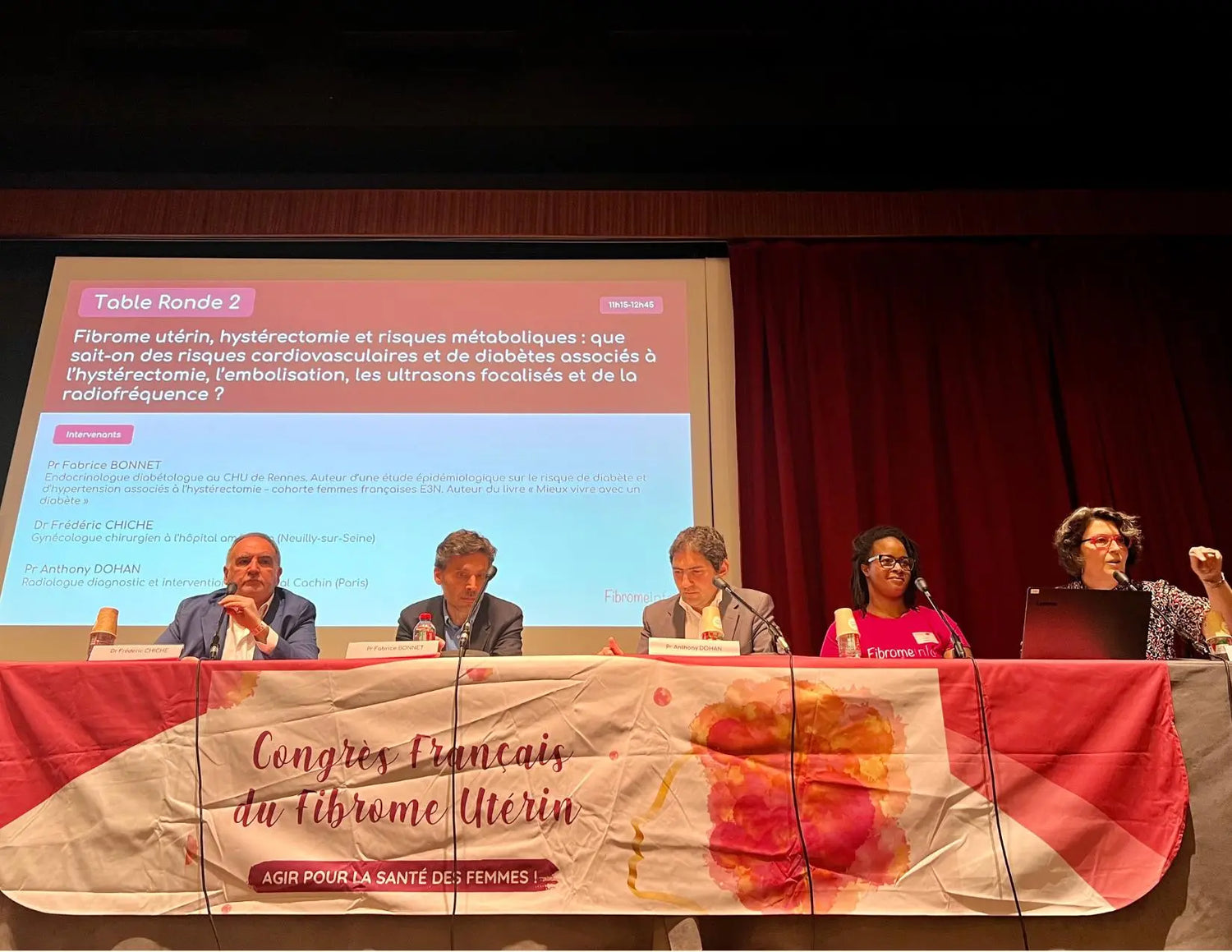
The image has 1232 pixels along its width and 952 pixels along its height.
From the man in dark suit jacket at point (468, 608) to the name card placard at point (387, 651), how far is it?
905 mm

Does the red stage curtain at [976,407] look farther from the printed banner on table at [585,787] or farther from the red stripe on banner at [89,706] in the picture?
the red stripe on banner at [89,706]

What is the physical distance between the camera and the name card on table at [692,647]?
72.4 inches

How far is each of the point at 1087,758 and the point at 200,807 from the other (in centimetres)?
162

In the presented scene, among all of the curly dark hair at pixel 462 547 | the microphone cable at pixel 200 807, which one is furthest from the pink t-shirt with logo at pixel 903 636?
the microphone cable at pixel 200 807

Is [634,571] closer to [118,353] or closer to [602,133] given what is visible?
[602,133]

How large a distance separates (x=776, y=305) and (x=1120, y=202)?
163cm

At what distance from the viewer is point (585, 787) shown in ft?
5.49

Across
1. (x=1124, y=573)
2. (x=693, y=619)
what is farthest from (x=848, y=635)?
(x=1124, y=573)

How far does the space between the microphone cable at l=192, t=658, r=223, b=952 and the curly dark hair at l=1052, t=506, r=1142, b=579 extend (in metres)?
2.34

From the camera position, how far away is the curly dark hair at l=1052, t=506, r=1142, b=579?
2.70 metres

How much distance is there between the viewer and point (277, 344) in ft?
12.5

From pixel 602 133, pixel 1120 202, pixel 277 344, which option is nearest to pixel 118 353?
pixel 277 344

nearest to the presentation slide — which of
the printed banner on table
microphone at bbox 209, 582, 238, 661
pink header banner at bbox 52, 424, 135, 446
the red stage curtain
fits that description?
pink header banner at bbox 52, 424, 135, 446

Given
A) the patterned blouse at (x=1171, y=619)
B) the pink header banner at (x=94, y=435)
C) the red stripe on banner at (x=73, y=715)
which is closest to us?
the red stripe on banner at (x=73, y=715)
